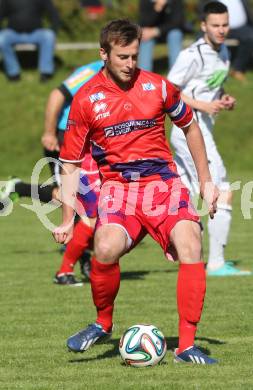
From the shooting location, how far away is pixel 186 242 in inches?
260

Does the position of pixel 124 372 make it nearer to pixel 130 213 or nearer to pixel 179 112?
pixel 130 213

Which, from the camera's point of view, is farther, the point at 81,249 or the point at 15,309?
the point at 81,249

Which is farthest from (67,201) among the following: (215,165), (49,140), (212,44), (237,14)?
(237,14)

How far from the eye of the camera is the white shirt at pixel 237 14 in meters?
20.4

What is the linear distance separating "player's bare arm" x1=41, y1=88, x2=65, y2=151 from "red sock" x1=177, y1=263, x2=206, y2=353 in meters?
3.92

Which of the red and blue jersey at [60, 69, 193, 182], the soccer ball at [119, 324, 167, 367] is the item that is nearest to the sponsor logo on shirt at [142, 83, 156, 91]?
the red and blue jersey at [60, 69, 193, 182]

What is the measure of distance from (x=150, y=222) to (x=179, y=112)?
0.73 m

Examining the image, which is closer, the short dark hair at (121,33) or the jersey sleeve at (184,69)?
the short dark hair at (121,33)

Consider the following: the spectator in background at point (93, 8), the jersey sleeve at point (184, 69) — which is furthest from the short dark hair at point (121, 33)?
the spectator in background at point (93, 8)

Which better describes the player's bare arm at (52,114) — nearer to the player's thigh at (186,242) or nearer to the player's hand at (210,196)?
the player's hand at (210,196)

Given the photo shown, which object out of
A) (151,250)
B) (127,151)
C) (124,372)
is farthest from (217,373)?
(151,250)

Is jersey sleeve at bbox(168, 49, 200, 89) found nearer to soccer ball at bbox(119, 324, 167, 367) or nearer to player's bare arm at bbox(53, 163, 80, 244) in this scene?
player's bare arm at bbox(53, 163, 80, 244)

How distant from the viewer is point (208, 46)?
10266 millimetres

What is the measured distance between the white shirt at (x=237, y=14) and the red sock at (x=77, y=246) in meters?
11.2
